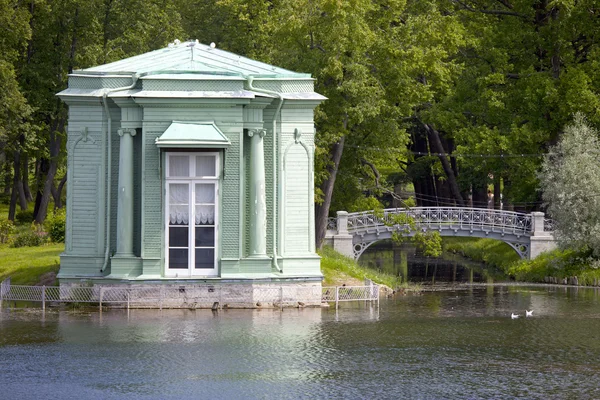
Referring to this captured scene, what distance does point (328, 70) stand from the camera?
147 ft

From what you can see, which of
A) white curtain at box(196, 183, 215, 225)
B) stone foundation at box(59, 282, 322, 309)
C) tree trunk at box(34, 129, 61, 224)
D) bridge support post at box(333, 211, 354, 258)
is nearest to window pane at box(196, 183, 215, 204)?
white curtain at box(196, 183, 215, 225)

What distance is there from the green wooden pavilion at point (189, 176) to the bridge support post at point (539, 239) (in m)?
21.4

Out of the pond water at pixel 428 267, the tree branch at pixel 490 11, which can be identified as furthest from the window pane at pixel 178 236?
the tree branch at pixel 490 11

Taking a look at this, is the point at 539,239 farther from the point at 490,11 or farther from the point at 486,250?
the point at 490,11

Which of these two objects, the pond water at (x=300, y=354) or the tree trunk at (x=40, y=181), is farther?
the tree trunk at (x=40, y=181)

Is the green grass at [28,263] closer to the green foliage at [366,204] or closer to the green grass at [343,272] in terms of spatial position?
the green grass at [343,272]

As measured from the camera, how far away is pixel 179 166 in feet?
114

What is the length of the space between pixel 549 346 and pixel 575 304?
35.8 ft

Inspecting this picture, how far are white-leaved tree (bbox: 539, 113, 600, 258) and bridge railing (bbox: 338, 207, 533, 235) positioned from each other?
5.20 meters

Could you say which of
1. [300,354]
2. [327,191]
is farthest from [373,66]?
[300,354]

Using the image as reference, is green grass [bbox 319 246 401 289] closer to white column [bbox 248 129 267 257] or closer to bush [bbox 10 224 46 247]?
white column [bbox 248 129 267 257]

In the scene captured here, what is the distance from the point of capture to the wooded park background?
153ft

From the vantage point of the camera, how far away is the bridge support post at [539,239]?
54375 mm

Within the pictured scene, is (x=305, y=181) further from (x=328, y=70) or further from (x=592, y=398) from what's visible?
(x=592, y=398)
